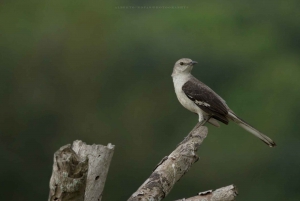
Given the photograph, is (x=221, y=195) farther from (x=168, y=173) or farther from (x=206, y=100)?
(x=206, y=100)

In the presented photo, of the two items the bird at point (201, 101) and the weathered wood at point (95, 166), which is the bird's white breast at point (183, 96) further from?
the weathered wood at point (95, 166)

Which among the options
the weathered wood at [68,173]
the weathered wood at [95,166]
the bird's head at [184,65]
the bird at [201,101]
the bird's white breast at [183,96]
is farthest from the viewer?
the bird's head at [184,65]

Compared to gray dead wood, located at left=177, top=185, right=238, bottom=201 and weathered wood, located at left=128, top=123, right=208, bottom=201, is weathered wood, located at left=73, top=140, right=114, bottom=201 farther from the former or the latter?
gray dead wood, located at left=177, top=185, right=238, bottom=201

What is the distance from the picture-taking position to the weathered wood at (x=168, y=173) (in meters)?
3.11

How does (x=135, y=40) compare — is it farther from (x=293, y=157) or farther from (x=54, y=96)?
(x=293, y=157)

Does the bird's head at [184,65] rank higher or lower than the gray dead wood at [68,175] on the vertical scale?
higher

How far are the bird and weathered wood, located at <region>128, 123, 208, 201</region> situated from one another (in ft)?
2.26

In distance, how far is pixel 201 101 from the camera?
471cm

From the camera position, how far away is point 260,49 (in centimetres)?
1016

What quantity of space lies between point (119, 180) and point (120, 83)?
1.78m

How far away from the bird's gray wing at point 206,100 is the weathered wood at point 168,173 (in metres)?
0.68

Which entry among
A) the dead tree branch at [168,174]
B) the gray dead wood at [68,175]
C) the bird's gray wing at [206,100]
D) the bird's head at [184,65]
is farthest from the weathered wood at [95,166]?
the bird's head at [184,65]

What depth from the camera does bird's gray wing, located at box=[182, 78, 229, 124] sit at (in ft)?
15.2

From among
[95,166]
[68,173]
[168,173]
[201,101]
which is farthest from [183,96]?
[68,173]
